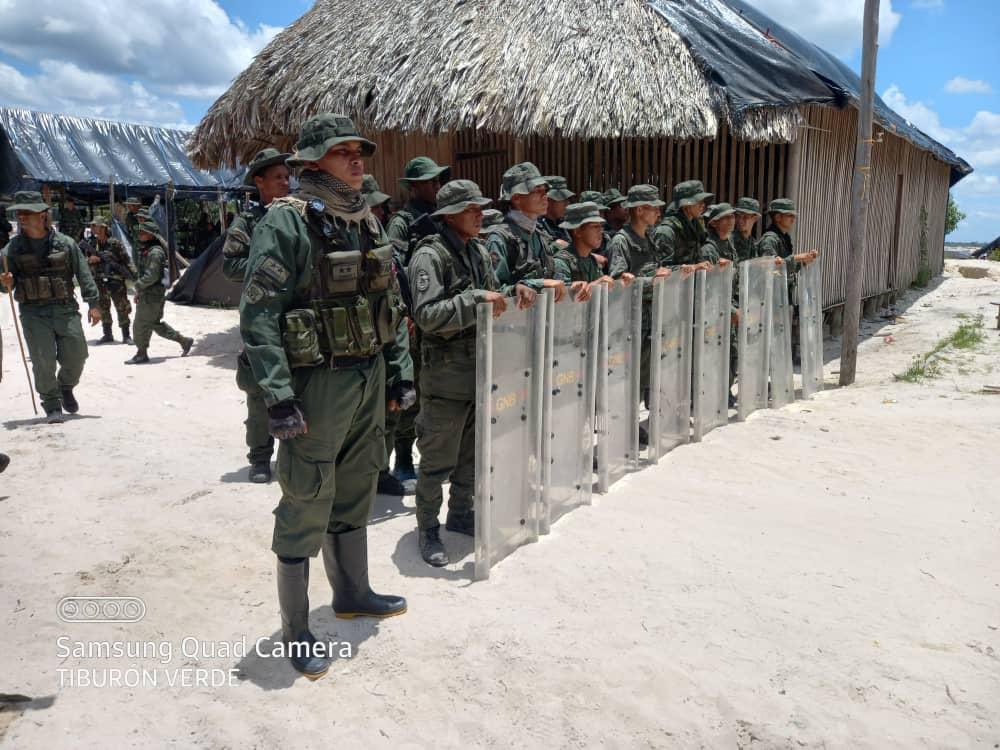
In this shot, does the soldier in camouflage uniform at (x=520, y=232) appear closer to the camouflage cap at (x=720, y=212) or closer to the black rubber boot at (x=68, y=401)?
the camouflage cap at (x=720, y=212)

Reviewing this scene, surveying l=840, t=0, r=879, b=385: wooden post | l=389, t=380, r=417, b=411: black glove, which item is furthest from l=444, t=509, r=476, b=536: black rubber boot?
l=840, t=0, r=879, b=385: wooden post

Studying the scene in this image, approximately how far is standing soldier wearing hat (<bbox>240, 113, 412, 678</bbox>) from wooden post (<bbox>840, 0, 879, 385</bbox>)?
5.79 m

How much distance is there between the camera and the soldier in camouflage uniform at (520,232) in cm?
416

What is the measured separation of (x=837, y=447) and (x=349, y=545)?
3761 millimetres

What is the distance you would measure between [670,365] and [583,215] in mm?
1239

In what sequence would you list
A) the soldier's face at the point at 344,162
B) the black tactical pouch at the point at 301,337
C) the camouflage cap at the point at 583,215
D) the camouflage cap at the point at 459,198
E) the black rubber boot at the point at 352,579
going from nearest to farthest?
the black tactical pouch at the point at 301,337 → the soldier's face at the point at 344,162 → the black rubber boot at the point at 352,579 → the camouflage cap at the point at 459,198 → the camouflage cap at the point at 583,215

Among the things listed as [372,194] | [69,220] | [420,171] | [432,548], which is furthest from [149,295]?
[69,220]

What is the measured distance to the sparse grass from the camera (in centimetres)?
762

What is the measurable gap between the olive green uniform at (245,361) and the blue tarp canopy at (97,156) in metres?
13.6

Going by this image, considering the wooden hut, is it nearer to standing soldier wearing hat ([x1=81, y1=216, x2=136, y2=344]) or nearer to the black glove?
standing soldier wearing hat ([x1=81, y1=216, x2=136, y2=344])

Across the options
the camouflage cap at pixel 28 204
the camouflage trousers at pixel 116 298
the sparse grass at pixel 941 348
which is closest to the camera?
the camouflage cap at pixel 28 204

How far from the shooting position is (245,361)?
4406mm

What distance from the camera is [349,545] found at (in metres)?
3.20

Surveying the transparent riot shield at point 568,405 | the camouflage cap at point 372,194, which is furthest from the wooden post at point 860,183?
the camouflage cap at point 372,194
